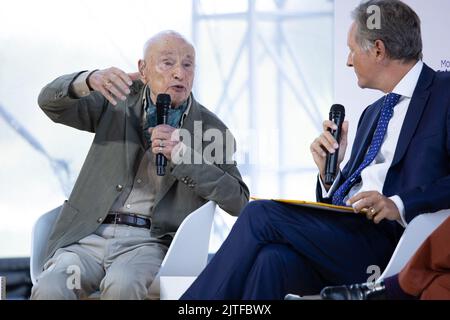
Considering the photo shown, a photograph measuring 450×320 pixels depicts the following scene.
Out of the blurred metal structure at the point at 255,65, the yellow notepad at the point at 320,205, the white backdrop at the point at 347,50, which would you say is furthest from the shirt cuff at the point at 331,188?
the blurred metal structure at the point at 255,65

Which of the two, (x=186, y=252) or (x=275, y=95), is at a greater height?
(x=275, y=95)

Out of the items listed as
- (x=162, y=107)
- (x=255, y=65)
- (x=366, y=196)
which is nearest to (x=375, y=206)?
(x=366, y=196)

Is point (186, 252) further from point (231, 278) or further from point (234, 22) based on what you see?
point (234, 22)

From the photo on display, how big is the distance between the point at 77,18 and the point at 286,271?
3183 millimetres

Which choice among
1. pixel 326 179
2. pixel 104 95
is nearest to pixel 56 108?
pixel 104 95

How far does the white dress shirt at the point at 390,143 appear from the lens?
2.92 m

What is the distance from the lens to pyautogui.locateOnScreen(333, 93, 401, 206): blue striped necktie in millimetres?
3006

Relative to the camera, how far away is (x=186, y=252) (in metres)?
3.01

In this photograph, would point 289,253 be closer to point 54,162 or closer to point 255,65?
point 255,65

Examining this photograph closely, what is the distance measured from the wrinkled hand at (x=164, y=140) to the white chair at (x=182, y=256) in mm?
242

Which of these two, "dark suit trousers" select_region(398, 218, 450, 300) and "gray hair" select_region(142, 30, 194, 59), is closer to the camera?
"dark suit trousers" select_region(398, 218, 450, 300)

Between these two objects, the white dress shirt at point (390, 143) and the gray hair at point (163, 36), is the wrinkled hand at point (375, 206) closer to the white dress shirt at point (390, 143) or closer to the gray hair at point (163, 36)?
the white dress shirt at point (390, 143)

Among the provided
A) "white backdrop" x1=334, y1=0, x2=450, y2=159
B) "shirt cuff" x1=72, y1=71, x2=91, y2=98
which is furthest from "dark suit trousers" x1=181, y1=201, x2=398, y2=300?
"white backdrop" x1=334, y1=0, x2=450, y2=159

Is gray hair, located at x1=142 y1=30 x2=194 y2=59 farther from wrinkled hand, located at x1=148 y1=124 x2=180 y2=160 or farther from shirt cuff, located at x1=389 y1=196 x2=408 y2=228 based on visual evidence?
shirt cuff, located at x1=389 y1=196 x2=408 y2=228
